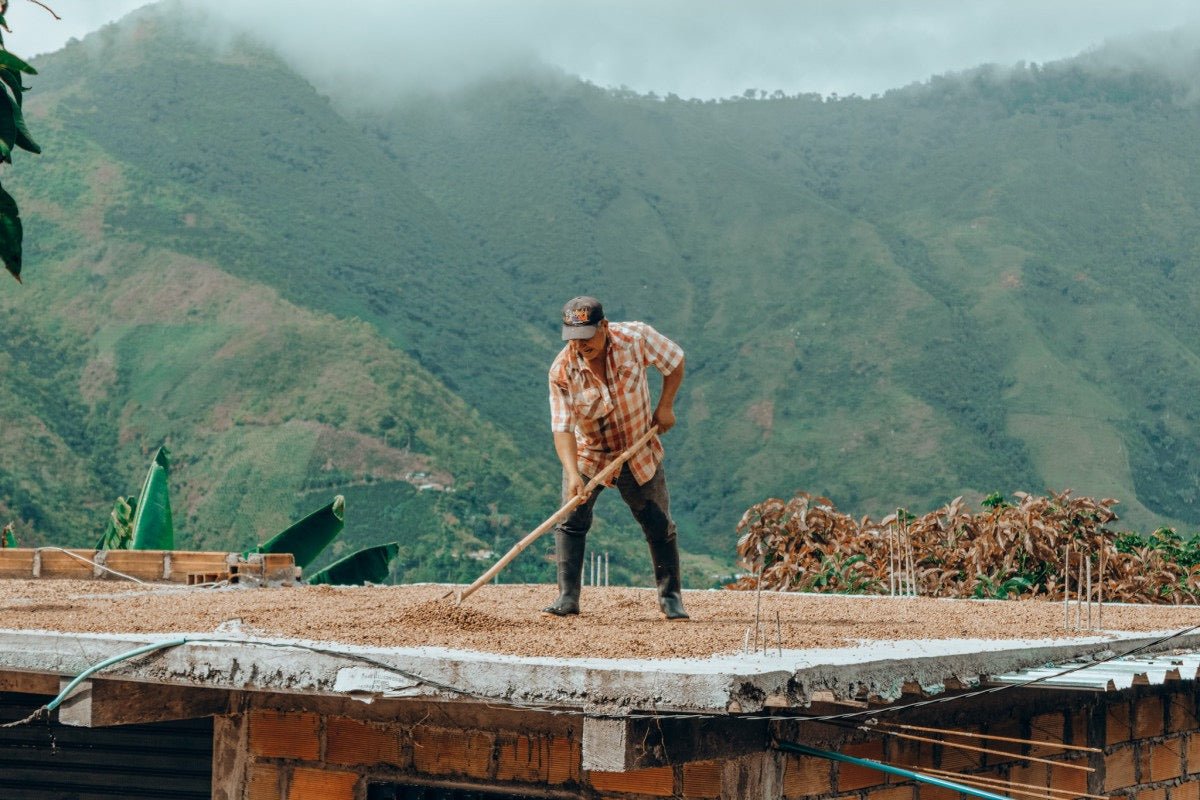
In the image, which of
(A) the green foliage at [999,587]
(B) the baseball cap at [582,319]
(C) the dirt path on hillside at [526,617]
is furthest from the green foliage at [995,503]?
(B) the baseball cap at [582,319]

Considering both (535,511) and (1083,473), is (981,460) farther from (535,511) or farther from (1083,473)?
(535,511)

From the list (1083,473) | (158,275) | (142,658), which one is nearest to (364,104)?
(158,275)

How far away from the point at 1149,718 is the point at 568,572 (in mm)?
3035

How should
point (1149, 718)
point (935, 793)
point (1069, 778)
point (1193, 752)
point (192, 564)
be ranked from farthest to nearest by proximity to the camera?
1. point (192, 564)
2. point (1193, 752)
3. point (1149, 718)
4. point (1069, 778)
5. point (935, 793)

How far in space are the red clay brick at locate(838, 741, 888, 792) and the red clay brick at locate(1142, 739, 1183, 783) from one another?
2334 millimetres

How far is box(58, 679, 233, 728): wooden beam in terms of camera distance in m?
5.23

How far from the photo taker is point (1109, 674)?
5.68 metres

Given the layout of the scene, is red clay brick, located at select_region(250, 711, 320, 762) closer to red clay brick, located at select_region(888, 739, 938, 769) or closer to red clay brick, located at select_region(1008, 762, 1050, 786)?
red clay brick, located at select_region(888, 739, 938, 769)

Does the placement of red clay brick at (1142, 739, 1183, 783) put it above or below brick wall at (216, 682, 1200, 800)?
below

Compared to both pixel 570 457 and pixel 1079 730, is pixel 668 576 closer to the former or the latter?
pixel 570 457

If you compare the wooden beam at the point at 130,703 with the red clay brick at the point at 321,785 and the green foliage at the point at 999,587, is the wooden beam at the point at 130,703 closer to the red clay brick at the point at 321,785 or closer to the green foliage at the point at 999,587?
the red clay brick at the point at 321,785

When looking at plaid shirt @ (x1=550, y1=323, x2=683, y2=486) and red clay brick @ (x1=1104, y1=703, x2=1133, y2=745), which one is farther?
red clay brick @ (x1=1104, y1=703, x2=1133, y2=745)

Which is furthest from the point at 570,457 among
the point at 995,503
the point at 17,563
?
the point at 995,503

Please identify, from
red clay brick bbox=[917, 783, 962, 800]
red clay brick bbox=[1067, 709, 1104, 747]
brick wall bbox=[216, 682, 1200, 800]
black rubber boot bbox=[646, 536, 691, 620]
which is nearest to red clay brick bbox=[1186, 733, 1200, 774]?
brick wall bbox=[216, 682, 1200, 800]
